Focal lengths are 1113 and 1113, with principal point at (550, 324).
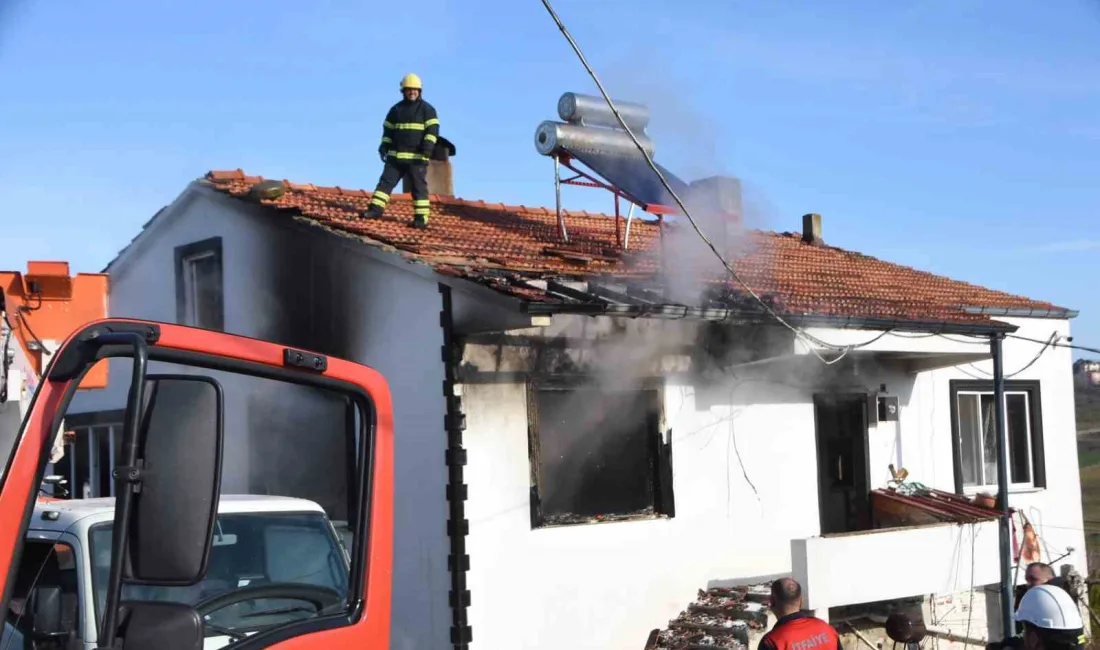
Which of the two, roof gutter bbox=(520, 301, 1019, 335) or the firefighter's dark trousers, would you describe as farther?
the firefighter's dark trousers

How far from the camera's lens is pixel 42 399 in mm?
2744

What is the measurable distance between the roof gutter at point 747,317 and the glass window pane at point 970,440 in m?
2.45

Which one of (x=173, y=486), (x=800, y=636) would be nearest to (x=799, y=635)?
(x=800, y=636)

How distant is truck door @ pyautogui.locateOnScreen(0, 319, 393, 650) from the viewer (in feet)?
8.57

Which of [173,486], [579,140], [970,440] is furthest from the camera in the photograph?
[970,440]

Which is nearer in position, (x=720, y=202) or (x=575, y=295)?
(x=575, y=295)

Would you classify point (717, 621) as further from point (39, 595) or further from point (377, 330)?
point (39, 595)

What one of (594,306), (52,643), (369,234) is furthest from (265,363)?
(369,234)

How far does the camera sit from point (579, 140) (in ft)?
40.8

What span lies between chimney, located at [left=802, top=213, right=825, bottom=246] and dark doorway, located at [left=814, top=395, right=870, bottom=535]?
551cm

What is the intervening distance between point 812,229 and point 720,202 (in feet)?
20.1

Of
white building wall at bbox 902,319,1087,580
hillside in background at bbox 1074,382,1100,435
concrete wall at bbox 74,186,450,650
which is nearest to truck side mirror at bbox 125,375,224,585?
concrete wall at bbox 74,186,450,650

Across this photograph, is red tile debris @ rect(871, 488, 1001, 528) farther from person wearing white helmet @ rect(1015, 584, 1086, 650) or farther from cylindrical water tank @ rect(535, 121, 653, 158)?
person wearing white helmet @ rect(1015, 584, 1086, 650)

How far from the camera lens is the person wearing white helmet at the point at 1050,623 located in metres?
4.44
